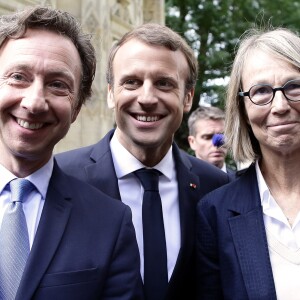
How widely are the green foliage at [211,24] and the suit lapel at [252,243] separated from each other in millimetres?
13964

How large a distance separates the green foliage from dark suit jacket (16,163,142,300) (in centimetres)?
1434

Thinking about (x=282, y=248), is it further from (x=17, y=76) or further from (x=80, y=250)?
(x=17, y=76)

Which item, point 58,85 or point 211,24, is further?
point 211,24

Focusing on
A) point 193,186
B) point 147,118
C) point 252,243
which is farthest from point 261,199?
point 147,118

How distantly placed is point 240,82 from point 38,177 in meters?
1.13

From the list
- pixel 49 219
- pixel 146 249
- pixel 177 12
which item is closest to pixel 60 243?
pixel 49 219

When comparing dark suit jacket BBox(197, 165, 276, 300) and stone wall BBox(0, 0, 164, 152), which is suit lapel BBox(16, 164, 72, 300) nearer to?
dark suit jacket BBox(197, 165, 276, 300)

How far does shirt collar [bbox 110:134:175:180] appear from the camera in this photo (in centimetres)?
297

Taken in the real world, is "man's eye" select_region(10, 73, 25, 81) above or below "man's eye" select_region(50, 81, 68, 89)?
above

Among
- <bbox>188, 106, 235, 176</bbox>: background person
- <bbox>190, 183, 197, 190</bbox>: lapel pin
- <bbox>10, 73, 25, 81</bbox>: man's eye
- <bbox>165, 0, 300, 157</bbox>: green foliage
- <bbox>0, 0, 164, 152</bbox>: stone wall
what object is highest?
<bbox>165, 0, 300, 157</bbox>: green foliage

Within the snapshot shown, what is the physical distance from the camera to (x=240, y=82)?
8.93 feet

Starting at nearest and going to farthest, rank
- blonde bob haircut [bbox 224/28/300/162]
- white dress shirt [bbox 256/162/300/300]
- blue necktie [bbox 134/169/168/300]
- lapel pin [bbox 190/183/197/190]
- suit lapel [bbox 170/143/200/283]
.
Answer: white dress shirt [bbox 256/162/300/300] < blonde bob haircut [bbox 224/28/300/162] < blue necktie [bbox 134/169/168/300] < suit lapel [bbox 170/143/200/283] < lapel pin [bbox 190/183/197/190]

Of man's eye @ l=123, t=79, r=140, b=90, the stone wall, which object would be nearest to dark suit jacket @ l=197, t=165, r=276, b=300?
man's eye @ l=123, t=79, r=140, b=90

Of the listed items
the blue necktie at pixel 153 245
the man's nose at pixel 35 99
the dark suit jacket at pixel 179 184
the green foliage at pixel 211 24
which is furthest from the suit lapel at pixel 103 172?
the green foliage at pixel 211 24
